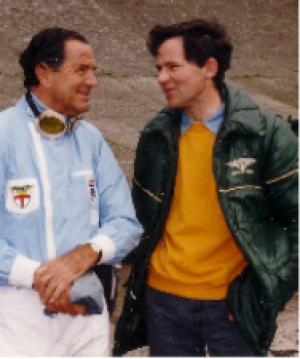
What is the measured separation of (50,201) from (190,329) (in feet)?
3.37

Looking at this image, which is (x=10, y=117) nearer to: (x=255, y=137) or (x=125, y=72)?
(x=255, y=137)

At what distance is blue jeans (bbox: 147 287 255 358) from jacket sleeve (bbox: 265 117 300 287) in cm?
44

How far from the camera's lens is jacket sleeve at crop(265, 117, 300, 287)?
7.93 ft

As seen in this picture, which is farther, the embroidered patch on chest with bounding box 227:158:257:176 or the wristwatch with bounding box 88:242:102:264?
the embroidered patch on chest with bounding box 227:158:257:176

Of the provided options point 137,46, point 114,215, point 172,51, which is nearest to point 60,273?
point 114,215

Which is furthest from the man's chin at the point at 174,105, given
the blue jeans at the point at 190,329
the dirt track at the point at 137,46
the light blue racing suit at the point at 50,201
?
the dirt track at the point at 137,46

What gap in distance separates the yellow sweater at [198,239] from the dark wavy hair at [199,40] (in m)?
0.40

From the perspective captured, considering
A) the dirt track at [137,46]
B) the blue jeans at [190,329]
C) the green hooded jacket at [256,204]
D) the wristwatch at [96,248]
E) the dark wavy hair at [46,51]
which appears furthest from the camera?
the dirt track at [137,46]

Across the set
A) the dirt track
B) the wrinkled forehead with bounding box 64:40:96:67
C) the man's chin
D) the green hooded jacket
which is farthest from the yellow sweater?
the dirt track

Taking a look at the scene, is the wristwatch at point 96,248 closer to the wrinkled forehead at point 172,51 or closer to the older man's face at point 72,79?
the older man's face at point 72,79

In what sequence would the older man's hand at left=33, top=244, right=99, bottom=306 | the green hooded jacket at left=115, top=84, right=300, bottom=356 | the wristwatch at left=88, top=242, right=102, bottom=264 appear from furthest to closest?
the green hooded jacket at left=115, top=84, right=300, bottom=356
the wristwatch at left=88, top=242, right=102, bottom=264
the older man's hand at left=33, top=244, right=99, bottom=306

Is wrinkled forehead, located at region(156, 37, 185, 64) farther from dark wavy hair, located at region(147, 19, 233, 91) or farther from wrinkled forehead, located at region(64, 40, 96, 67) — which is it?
wrinkled forehead, located at region(64, 40, 96, 67)

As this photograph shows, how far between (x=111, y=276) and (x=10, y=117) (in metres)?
0.84

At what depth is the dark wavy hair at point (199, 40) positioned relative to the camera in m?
2.64
